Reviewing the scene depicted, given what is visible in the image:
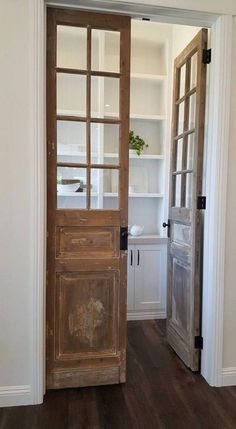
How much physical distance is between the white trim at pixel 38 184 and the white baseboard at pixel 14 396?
0.04m

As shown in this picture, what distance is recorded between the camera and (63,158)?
7.08 feet

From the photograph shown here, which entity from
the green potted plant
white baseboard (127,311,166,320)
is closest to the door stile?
white baseboard (127,311,166,320)

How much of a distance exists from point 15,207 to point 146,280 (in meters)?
1.84

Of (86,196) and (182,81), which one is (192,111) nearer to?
(182,81)

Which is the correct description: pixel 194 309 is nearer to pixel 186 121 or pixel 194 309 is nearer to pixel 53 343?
pixel 53 343

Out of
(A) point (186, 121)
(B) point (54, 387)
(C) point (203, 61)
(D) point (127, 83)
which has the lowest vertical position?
(B) point (54, 387)

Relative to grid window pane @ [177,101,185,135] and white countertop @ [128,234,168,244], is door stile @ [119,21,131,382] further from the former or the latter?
white countertop @ [128,234,168,244]

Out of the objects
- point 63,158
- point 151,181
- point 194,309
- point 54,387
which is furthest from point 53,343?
point 151,181

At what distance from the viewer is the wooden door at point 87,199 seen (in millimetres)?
2125

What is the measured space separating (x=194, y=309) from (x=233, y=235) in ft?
2.03

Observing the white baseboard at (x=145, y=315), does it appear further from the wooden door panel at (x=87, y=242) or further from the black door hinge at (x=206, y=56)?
the black door hinge at (x=206, y=56)

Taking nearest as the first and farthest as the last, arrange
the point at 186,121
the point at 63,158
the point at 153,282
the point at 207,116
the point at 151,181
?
the point at 63,158
the point at 207,116
the point at 186,121
the point at 153,282
the point at 151,181

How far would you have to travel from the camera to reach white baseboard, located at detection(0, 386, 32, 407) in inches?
78.7

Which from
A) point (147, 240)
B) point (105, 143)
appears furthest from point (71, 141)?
point (147, 240)
